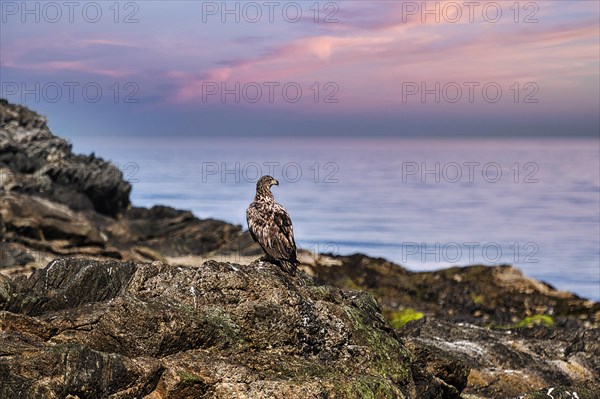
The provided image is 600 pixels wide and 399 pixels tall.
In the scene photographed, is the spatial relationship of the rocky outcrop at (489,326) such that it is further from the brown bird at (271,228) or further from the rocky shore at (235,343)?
the brown bird at (271,228)

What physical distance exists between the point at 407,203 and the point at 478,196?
22057 millimetres

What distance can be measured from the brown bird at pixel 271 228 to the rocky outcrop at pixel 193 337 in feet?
1.61

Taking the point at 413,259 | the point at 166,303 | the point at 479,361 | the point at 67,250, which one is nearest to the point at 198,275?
the point at 166,303

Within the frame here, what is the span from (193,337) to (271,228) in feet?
14.2

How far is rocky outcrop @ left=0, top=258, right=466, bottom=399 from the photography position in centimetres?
982

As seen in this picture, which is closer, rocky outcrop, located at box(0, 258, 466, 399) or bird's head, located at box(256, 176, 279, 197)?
rocky outcrop, located at box(0, 258, 466, 399)

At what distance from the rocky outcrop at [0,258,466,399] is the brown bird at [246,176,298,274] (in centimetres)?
49

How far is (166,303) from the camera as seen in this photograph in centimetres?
1173

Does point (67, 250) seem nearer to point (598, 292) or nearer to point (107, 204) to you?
point (107, 204)

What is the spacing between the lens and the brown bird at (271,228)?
14305 millimetres

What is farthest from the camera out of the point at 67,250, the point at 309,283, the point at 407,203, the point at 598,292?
the point at 407,203

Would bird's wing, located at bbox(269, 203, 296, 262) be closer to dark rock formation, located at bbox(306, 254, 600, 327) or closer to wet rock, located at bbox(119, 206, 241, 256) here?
dark rock formation, located at bbox(306, 254, 600, 327)

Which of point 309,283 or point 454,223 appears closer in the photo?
point 309,283

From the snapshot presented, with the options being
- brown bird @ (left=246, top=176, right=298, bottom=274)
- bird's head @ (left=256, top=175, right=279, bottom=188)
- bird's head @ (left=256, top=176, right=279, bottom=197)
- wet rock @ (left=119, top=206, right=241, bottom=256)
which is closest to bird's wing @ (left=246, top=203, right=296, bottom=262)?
brown bird @ (left=246, top=176, right=298, bottom=274)
